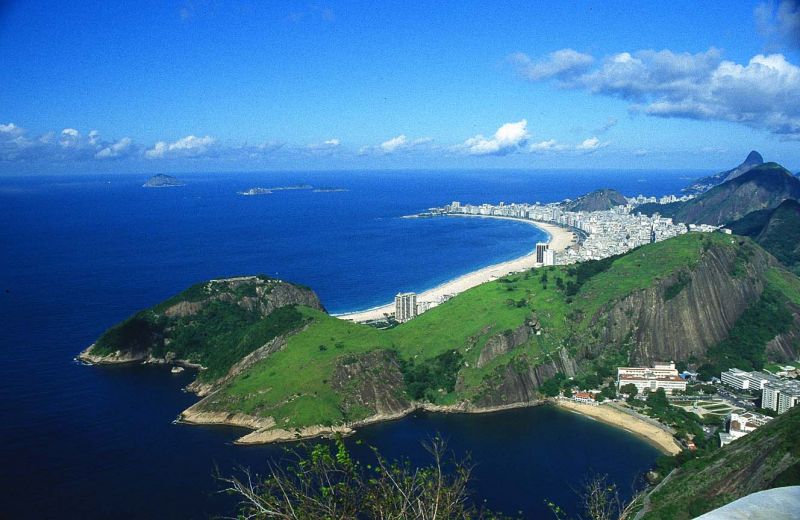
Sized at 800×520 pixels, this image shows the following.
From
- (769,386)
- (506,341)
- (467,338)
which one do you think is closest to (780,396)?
(769,386)

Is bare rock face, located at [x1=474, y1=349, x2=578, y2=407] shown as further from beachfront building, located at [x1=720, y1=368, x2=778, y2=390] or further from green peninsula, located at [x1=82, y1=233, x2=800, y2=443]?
beachfront building, located at [x1=720, y1=368, x2=778, y2=390]

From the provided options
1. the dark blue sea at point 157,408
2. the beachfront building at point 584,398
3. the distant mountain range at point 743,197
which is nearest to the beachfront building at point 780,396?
the dark blue sea at point 157,408

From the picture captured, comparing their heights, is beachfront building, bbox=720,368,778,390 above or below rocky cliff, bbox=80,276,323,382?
below

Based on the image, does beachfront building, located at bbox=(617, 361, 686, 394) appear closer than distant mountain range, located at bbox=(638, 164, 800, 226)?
Yes

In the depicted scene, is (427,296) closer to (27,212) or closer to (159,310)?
(159,310)

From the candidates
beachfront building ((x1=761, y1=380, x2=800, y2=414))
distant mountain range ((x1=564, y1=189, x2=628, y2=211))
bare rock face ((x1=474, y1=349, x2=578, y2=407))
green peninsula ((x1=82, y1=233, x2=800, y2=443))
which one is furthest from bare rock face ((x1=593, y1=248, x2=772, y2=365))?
distant mountain range ((x1=564, y1=189, x2=628, y2=211))

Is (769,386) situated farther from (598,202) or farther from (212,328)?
(598,202)

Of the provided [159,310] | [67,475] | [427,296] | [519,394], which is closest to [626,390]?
[519,394]
